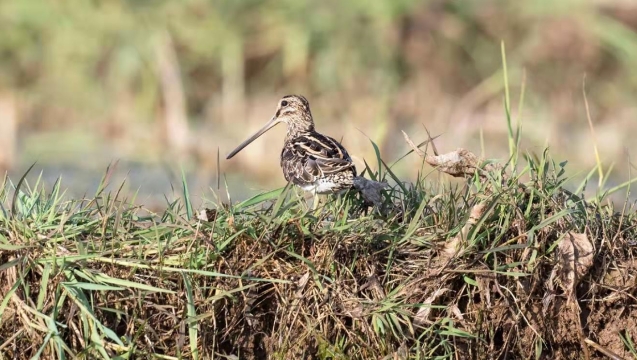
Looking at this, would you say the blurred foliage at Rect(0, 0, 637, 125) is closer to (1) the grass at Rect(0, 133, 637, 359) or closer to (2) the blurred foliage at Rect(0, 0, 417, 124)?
(2) the blurred foliage at Rect(0, 0, 417, 124)

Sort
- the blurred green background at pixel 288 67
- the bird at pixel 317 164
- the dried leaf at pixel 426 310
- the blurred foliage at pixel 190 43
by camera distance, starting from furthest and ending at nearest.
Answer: the blurred foliage at pixel 190 43
the blurred green background at pixel 288 67
the bird at pixel 317 164
the dried leaf at pixel 426 310

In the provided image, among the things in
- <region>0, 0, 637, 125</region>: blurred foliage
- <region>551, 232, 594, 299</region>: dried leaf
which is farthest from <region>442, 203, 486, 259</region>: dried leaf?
<region>0, 0, 637, 125</region>: blurred foliage

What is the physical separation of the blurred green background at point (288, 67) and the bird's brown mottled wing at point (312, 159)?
177 inches

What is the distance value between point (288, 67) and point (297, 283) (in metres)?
6.23

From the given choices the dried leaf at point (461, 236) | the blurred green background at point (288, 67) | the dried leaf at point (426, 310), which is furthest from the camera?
the blurred green background at point (288, 67)

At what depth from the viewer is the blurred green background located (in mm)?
9789

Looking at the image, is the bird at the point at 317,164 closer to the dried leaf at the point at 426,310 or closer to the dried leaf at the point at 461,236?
the dried leaf at the point at 461,236

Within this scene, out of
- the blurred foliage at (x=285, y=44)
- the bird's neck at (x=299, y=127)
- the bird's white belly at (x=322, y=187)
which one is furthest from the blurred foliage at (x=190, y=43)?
the bird's white belly at (x=322, y=187)

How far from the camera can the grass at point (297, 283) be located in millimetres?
3820

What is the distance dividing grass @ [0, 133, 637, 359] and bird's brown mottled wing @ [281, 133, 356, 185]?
1.03 ft

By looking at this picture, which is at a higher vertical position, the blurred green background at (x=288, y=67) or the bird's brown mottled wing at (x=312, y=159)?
the blurred green background at (x=288, y=67)

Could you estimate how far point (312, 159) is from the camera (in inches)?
187

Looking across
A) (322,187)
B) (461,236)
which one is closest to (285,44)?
(322,187)

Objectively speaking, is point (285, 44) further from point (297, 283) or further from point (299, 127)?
point (297, 283)
